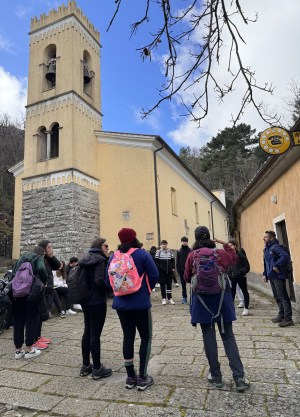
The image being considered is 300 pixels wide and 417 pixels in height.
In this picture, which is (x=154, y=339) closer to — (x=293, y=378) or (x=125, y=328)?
(x=125, y=328)

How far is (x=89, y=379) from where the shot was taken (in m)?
3.43

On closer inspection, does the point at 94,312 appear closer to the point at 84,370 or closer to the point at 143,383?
the point at 84,370

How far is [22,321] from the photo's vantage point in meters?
4.38

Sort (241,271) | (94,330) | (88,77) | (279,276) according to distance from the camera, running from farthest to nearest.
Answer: (88,77)
(241,271)
(279,276)
(94,330)

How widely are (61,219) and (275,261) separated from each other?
10.3m

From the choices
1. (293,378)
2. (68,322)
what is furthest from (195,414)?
(68,322)

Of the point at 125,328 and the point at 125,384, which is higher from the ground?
the point at 125,328

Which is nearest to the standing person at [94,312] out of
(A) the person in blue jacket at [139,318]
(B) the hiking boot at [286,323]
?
(A) the person in blue jacket at [139,318]

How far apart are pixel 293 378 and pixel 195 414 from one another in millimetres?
1296

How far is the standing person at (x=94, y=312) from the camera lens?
11.1 feet

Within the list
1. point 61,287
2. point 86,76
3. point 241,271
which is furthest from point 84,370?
point 86,76

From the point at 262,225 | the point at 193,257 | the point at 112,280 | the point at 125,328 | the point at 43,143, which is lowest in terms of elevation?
the point at 125,328

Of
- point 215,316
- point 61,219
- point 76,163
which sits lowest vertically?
point 215,316

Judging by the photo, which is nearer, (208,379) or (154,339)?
(208,379)
